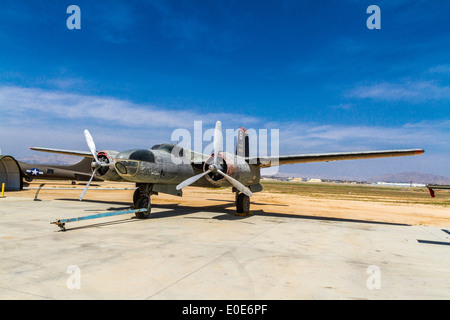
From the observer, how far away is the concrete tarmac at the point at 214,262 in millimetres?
5527

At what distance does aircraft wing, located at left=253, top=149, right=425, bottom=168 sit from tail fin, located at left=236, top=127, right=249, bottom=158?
985 mm

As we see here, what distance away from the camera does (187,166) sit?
16.4 meters

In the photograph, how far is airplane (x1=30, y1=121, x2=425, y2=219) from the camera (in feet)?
45.1

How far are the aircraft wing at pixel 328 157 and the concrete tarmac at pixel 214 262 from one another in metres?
3.94

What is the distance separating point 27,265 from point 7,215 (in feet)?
33.0

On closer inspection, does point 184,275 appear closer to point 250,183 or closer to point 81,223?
point 81,223

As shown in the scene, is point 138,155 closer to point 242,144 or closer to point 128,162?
point 128,162

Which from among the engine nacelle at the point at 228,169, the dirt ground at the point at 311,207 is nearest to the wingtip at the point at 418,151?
the dirt ground at the point at 311,207

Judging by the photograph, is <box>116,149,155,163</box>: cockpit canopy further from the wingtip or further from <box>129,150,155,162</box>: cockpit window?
the wingtip

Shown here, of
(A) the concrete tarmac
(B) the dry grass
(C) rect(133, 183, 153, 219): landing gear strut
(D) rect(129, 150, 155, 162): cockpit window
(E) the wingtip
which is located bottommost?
(B) the dry grass

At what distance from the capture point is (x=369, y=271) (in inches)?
281

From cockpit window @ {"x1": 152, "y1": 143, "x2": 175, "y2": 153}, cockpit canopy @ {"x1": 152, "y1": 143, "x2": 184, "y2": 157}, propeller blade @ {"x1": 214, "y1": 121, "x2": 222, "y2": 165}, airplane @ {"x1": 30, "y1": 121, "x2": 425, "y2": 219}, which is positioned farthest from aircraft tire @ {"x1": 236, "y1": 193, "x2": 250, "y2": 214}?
cockpit window @ {"x1": 152, "y1": 143, "x2": 175, "y2": 153}

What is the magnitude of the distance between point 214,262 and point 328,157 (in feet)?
36.8
